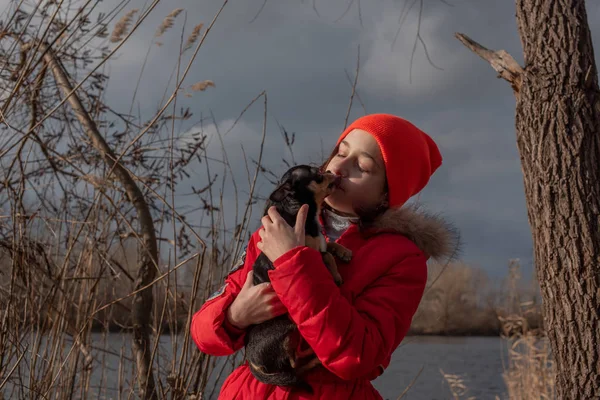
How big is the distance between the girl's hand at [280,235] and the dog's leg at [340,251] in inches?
5.8

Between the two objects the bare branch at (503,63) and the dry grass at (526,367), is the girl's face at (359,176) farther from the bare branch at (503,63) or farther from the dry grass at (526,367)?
the dry grass at (526,367)

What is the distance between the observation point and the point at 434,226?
1685mm

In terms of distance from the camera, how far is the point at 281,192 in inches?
62.7

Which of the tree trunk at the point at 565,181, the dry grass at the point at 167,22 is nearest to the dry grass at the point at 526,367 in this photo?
the tree trunk at the point at 565,181

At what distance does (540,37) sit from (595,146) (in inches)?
26.2

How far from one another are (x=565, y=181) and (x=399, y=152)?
1861 mm

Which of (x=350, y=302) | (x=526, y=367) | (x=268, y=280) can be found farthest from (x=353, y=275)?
(x=526, y=367)

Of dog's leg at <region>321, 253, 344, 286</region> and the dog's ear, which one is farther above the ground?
the dog's ear

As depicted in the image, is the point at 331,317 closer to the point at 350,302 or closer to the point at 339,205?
the point at 350,302

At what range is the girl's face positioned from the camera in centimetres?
165

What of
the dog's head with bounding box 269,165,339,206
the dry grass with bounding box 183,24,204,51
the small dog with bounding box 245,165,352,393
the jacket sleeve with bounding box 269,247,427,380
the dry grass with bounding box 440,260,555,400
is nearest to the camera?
the jacket sleeve with bounding box 269,247,427,380

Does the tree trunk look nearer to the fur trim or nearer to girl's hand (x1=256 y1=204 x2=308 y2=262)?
the fur trim

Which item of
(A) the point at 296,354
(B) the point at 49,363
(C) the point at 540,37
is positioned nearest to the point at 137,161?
(B) the point at 49,363

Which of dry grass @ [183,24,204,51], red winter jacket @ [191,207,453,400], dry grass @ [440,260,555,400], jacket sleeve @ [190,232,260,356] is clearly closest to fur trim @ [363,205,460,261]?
red winter jacket @ [191,207,453,400]
